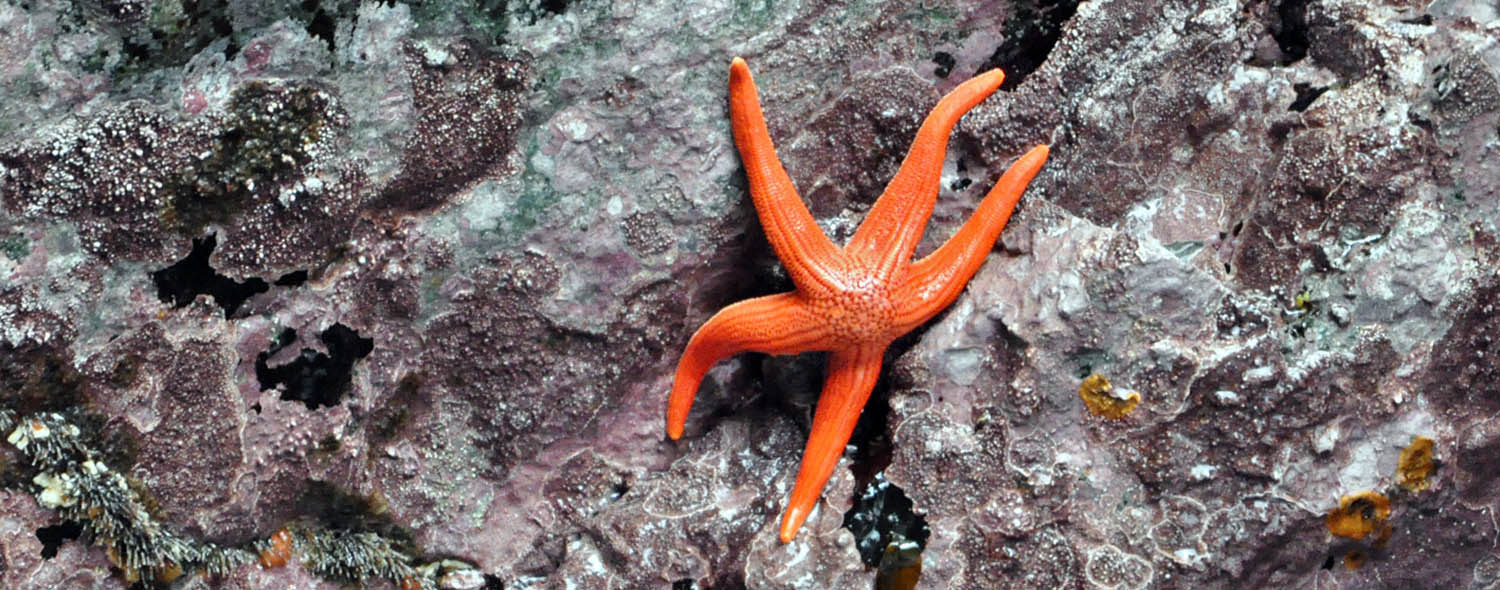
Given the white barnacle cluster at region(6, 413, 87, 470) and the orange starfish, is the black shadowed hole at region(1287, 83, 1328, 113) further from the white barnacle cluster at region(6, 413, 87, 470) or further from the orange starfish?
the white barnacle cluster at region(6, 413, 87, 470)

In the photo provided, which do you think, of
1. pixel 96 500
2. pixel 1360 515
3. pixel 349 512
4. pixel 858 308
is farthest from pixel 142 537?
pixel 1360 515

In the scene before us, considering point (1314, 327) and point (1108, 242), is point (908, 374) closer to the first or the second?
point (1108, 242)

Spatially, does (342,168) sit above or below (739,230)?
above

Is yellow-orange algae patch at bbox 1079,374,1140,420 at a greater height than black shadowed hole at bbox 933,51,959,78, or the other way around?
black shadowed hole at bbox 933,51,959,78

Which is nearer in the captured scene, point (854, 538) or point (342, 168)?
point (342, 168)

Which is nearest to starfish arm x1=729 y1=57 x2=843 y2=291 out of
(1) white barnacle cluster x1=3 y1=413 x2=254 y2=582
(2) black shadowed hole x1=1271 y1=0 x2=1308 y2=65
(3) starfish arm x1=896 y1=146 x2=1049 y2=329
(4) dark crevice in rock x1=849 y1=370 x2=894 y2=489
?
(3) starfish arm x1=896 y1=146 x2=1049 y2=329

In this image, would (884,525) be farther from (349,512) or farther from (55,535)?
(55,535)

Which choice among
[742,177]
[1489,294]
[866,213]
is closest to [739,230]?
[742,177]

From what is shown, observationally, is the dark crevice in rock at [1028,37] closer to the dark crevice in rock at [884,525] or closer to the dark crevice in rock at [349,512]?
the dark crevice in rock at [884,525]
